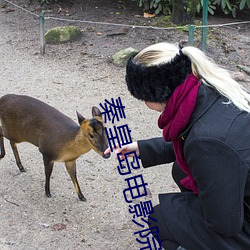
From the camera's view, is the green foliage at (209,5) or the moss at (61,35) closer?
the moss at (61,35)

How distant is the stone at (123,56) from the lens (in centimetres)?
606

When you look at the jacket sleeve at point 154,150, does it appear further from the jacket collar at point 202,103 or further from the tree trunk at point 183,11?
the tree trunk at point 183,11

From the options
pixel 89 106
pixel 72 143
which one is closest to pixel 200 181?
pixel 72 143

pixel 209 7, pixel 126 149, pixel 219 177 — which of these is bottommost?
pixel 209 7

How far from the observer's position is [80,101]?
5.21 m

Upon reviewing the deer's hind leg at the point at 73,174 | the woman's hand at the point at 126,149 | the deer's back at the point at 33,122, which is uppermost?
the woman's hand at the point at 126,149

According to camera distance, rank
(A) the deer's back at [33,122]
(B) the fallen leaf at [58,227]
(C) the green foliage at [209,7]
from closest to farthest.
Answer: (B) the fallen leaf at [58,227] → (A) the deer's back at [33,122] → (C) the green foliage at [209,7]

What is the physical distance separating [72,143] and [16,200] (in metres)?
0.67

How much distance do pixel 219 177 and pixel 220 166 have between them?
1.8 inches

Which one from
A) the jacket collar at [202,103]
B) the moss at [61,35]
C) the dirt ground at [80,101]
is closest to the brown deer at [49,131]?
the dirt ground at [80,101]

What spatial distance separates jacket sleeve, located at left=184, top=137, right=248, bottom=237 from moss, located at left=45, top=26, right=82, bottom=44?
16.5 feet

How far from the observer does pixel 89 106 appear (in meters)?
5.11

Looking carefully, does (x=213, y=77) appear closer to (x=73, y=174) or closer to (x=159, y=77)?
(x=159, y=77)

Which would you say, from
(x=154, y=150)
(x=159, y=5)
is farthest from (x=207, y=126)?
(x=159, y=5)
